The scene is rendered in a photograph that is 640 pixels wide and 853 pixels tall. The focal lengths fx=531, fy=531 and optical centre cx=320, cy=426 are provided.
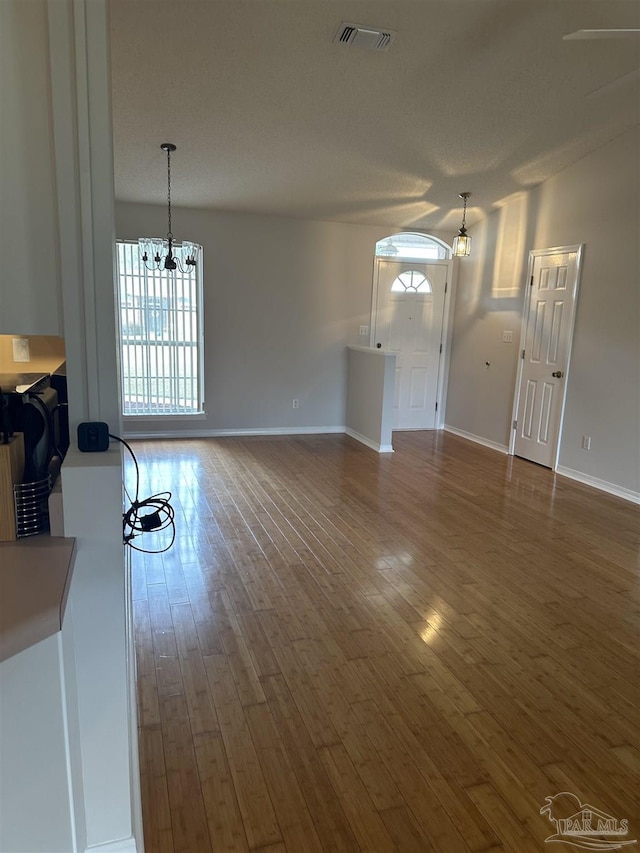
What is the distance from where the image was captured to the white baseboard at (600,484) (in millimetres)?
4375

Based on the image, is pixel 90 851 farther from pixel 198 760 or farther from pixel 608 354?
pixel 608 354

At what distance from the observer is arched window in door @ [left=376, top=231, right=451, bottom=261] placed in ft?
21.4

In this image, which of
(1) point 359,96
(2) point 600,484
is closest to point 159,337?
(1) point 359,96

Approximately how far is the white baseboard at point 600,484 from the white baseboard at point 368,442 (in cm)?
169

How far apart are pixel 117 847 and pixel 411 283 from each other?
6.28 m

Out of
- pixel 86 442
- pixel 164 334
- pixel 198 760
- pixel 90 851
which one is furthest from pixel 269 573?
pixel 164 334

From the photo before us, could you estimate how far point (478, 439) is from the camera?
6.38 metres

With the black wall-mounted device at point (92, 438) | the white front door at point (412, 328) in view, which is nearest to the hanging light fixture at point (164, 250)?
the white front door at point (412, 328)

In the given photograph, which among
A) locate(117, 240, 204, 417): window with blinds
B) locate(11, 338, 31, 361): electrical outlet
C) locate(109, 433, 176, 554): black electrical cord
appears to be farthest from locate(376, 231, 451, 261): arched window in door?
locate(11, 338, 31, 361): electrical outlet

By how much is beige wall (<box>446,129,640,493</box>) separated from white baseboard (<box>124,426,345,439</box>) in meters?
2.01

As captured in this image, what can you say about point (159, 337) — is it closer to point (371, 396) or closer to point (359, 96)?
point (371, 396)

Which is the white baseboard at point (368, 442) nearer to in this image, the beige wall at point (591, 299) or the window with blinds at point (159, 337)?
the beige wall at point (591, 299)

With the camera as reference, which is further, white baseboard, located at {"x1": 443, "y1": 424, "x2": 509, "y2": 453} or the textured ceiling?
white baseboard, located at {"x1": 443, "y1": 424, "x2": 509, "y2": 453}

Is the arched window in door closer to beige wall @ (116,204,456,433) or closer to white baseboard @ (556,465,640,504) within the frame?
beige wall @ (116,204,456,433)
